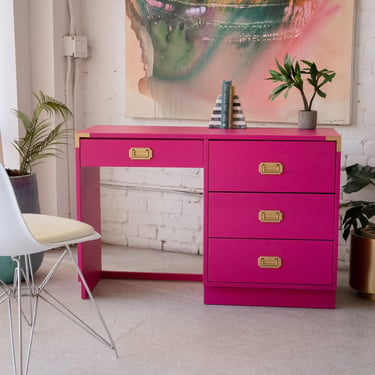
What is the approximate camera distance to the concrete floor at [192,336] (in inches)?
103

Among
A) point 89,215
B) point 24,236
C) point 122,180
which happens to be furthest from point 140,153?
point 122,180

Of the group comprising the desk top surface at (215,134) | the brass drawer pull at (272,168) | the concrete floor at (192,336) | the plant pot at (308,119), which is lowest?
the concrete floor at (192,336)

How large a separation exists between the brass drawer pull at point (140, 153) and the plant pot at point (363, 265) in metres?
1.05

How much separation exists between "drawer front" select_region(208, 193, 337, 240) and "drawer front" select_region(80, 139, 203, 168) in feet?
0.67

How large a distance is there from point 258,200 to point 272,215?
9 centimetres

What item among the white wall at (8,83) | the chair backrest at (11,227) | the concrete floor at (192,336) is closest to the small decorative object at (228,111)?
the concrete floor at (192,336)

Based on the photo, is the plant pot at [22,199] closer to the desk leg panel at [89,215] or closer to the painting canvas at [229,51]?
the desk leg panel at [89,215]

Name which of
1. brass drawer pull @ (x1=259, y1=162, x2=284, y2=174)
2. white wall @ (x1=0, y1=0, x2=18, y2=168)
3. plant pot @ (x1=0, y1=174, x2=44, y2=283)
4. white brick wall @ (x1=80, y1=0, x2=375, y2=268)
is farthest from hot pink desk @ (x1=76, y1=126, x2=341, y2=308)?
white wall @ (x1=0, y1=0, x2=18, y2=168)

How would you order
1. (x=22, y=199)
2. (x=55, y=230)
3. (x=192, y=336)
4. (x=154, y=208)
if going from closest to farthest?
(x=55, y=230)
(x=192, y=336)
(x=22, y=199)
(x=154, y=208)

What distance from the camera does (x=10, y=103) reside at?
396cm

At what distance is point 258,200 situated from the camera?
3.19 m

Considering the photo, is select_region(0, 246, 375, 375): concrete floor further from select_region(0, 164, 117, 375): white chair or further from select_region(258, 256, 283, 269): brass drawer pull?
select_region(258, 256, 283, 269): brass drawer pull

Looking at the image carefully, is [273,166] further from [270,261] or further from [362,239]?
[362,239]

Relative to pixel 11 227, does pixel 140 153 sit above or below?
above
